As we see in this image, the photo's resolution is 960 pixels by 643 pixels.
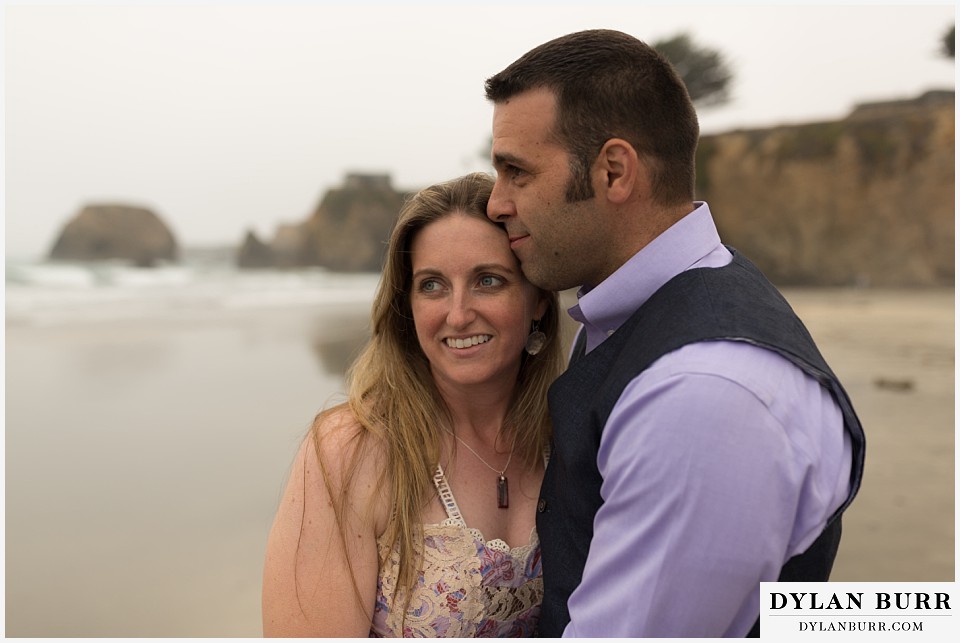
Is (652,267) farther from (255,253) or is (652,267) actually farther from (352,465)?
(255,253)

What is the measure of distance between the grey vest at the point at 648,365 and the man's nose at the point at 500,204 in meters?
0.51

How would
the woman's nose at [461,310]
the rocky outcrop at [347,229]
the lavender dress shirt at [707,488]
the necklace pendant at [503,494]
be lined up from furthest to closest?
the rocky outcrop at [347,229], the necklace pendant at [503,494], the woman's nose at [461,310], the lavender dress shirt at [707,488]

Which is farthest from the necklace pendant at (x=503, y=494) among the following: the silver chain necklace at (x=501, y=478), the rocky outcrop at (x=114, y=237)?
the rocky outcrop at (x=114, y=237)

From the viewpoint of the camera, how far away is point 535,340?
9.21 feet

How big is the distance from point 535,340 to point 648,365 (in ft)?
3.53

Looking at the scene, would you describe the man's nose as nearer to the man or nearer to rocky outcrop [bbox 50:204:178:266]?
the man

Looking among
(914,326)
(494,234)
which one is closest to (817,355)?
(494,234)

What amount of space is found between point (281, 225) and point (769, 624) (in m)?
47.9

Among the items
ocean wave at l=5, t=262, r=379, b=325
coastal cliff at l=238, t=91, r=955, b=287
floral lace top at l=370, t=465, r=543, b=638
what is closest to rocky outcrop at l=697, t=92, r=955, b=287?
coastal cliff at l=238, t=91, r=955, b=287

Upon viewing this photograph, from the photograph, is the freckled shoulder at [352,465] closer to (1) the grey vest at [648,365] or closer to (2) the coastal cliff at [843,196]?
(1) the grey vest at [648,365]

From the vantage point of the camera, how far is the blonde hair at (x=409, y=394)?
7.88ft

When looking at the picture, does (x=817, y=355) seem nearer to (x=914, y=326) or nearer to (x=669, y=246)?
(x=669, y=246)

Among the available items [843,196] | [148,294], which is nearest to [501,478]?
[148,294]

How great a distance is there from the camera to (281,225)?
4791 centimetres
